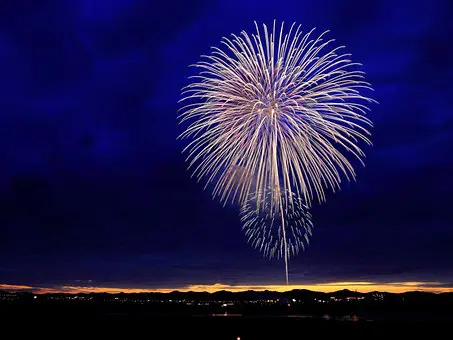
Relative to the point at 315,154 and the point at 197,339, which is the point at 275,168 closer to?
the point at 315,154

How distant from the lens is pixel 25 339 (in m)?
105

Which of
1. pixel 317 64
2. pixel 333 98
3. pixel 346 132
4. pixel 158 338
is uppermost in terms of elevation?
pixel 317 64

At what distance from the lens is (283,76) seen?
28.5 meters

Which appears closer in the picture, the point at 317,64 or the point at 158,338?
the point at 317,64

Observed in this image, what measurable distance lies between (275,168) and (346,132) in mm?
4745

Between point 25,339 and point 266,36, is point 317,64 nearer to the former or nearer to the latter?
point 266,36

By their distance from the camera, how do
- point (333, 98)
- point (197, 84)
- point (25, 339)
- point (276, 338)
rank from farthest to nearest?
point (276, 338)
point (25, 339)
point (197, 84)
point (333, 98)

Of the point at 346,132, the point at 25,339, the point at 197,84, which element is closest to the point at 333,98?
the point at 346,132

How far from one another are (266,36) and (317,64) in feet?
11.8

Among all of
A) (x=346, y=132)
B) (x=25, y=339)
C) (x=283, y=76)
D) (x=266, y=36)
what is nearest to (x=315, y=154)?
(x=346, y=132)

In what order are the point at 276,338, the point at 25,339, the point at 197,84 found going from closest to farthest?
the point at 197,84
the point at 25,339
the point at 276,338

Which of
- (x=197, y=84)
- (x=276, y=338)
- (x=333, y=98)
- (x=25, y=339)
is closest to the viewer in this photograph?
(x=333, y=98)

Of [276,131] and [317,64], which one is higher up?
[317,64]

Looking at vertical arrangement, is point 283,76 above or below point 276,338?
above
